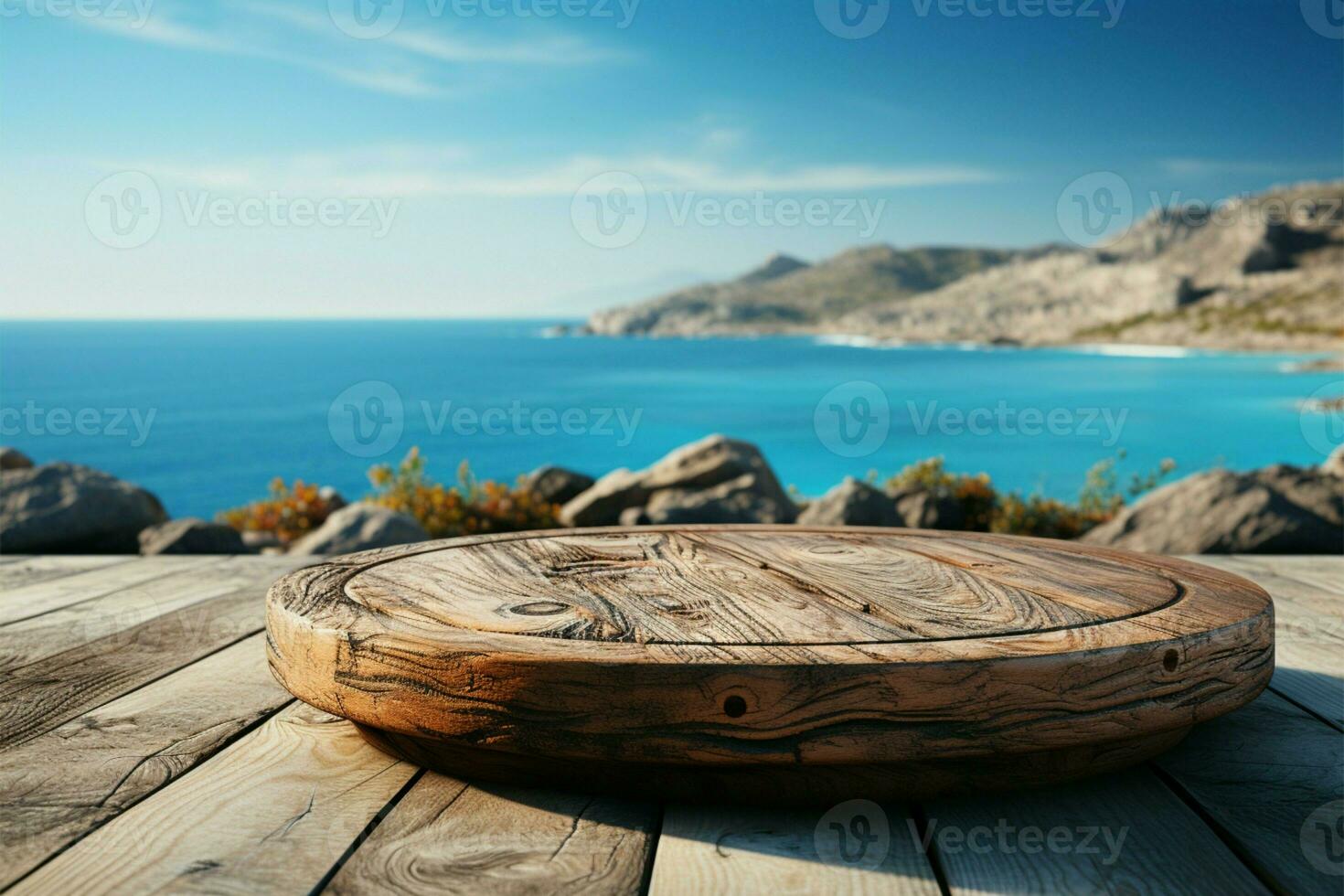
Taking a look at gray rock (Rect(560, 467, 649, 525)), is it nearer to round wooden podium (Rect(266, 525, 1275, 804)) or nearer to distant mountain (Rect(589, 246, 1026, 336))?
round wooden podium (Rect(266, 525, 1275, 804))

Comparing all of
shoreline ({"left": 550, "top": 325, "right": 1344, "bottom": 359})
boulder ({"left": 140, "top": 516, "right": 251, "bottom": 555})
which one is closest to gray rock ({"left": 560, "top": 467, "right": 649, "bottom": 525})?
boulder ({"left": 140, "top": 516, "right": 251, "bottom": 555})

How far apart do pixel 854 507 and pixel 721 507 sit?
2.74 ft

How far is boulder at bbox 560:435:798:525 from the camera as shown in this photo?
640 cm

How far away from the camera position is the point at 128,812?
124cm

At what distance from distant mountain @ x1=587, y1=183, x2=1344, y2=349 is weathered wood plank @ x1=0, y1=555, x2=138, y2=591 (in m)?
39.5

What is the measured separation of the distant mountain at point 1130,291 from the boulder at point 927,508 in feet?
113

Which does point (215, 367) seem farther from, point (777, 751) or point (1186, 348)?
point (777, 751)

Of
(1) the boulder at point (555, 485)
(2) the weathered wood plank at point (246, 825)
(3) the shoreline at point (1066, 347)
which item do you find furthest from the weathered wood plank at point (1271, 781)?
(3) the shoreline at point (1066, 347)

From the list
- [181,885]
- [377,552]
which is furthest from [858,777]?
[377,552]

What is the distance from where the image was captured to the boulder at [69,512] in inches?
177

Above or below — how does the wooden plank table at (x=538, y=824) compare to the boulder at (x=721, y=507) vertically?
above

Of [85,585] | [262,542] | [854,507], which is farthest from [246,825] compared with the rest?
[262,542]

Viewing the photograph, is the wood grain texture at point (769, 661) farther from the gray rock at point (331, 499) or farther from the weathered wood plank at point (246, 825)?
the gray rock at point (331, 499)

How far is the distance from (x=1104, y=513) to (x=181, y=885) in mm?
7389
